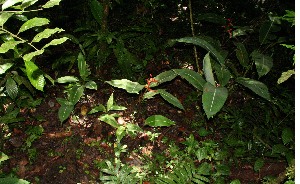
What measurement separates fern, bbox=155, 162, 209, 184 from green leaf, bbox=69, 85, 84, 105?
4.81ft

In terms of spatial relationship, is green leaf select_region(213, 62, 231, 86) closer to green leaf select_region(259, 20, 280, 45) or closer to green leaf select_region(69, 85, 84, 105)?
green leaf select_region(259, 20, 280, 45)

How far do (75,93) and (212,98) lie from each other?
1789 mm

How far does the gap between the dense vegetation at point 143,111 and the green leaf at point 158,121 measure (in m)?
0.01

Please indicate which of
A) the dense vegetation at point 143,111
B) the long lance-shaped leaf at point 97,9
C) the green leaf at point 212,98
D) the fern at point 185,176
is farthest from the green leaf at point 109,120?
the long lance-shaped leaf at point 97,9

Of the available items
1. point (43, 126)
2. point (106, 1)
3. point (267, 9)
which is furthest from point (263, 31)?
point (43, 126)

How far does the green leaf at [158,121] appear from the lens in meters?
3.85

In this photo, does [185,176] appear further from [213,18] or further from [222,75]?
[213,18]

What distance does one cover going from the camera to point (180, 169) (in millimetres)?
3359

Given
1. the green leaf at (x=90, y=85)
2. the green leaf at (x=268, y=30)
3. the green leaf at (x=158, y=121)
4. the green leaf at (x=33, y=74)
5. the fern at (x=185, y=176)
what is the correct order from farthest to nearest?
the green leaf at (x=268, y=30), the green leaf at (x=90, y=85), the green leaf at (x=158, y=121), the fern at (x=185, y=176), the green leaf at (x=33, y=74)

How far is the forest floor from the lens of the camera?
3.57 m

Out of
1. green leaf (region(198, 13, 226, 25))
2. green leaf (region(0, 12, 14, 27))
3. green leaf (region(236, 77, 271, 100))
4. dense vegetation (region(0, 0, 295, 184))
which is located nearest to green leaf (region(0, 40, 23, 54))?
green leaf (region(0, 12, 14, 27))

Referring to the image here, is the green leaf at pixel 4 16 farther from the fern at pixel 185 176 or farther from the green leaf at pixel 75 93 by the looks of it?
the fern at pixel 185 176

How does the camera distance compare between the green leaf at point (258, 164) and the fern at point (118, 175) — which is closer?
the fern at point (118, 175)

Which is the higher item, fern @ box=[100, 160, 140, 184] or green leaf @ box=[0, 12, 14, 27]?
green leaf @ box=[0, 12, 14, 27]
